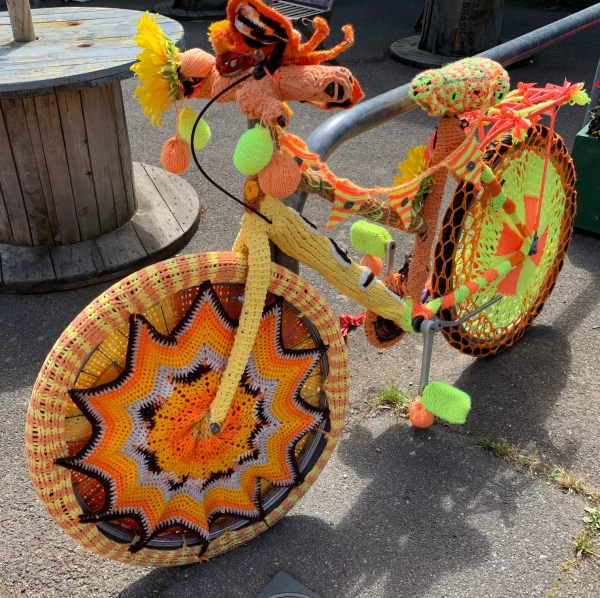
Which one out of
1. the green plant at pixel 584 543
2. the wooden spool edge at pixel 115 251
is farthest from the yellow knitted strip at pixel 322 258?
the wooden spool edge at pixel 115 251

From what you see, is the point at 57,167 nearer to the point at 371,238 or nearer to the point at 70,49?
the point at 70,49

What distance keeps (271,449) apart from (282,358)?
0.26 m

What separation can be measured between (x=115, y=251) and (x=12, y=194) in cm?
50

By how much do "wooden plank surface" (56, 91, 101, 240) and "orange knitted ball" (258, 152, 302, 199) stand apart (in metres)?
1.79

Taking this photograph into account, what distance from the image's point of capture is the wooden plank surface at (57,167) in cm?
300

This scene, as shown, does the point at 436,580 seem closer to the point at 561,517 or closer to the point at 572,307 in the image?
the point at 561,517

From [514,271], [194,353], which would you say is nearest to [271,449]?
[194,353]

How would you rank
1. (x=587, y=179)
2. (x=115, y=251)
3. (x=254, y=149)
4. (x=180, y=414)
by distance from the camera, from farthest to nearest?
(x=587, y=179) → (x=115, y=251) → (x=180, y=414) → (x=254, y=149)

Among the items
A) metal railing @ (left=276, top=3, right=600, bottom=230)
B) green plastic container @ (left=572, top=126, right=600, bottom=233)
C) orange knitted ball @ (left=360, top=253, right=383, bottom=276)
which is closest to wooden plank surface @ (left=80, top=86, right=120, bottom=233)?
orange knitted ball @ (left=360, top=253, right=383, bottom=276)

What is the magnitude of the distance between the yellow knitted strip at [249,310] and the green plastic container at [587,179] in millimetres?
2377

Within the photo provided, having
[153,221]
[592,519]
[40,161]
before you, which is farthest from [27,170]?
[592,519]

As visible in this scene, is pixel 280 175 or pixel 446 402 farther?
pixel 446 402

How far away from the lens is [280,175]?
57.2 inches

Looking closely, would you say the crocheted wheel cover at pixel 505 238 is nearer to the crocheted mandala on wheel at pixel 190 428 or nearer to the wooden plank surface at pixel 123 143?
the crocheted mandala on wheel at pixel 190 428
